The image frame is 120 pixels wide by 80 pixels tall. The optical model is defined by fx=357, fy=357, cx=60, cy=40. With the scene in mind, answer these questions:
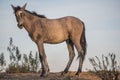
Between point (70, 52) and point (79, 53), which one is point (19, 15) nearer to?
point (70, 52)

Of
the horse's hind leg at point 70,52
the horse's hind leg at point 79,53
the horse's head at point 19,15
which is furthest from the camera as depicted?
the horse's hind leg at point 70,52

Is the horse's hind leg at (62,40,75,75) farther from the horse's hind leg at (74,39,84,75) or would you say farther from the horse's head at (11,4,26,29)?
the horse's head at (11,4,26,29)

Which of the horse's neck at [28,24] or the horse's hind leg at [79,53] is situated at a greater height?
the horse's neck at [28,24]

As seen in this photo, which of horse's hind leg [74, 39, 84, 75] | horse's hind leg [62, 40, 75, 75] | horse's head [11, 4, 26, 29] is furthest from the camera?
horse's hind leg [62, 40, 75, 75]

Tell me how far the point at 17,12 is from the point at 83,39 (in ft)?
9.44

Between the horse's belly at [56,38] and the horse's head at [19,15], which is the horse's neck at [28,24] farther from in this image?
the horse's belly at [56,38]

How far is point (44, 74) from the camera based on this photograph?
12883 millimetres

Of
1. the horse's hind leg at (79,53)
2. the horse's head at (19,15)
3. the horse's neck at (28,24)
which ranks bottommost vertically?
the horse's hind leg at (79,53)

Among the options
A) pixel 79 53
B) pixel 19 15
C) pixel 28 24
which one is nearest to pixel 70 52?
pixel 79 53

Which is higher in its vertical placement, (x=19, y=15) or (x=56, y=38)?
(x=19, y=15)

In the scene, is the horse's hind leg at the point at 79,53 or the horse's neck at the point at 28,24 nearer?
the horse's neck at the point at 28,24

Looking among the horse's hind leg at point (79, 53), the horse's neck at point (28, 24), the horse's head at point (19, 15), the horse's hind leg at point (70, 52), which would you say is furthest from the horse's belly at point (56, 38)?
the horse's head at point (19, 15)

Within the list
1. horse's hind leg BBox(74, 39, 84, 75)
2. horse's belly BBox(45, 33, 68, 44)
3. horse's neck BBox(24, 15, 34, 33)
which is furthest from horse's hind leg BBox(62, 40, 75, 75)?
horse's neck BBox(24, 15, 34, 33)

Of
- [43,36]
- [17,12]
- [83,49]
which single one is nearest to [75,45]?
[83,49]
